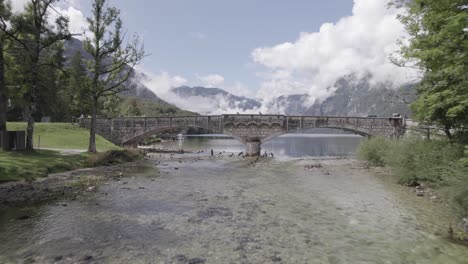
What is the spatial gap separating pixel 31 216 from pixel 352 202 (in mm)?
18395

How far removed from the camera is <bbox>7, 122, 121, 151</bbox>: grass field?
41.9 m

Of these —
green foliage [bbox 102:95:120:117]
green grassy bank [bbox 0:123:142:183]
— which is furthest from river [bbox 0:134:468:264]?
green foliage [bbox 102:95:120:117]

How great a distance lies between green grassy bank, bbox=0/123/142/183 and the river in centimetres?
697

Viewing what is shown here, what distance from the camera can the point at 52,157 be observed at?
2817cm

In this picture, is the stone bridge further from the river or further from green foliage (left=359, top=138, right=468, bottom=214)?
the river

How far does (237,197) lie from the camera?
19.6 meters

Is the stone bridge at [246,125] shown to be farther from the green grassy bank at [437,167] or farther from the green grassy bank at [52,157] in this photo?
the green grassy bank at [437,167]

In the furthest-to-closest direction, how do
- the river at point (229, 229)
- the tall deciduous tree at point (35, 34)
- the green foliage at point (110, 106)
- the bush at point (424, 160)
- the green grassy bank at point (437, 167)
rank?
the green foliage at point (110, 106), the tall deciduous tree at point (35, 34), the bush at point (424, 160), the green grassy bank at point (437, 167), the river at point (229, 229)

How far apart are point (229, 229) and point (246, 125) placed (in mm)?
47748

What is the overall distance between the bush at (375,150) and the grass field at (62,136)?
39167 mm

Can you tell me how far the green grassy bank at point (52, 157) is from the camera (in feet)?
71.6

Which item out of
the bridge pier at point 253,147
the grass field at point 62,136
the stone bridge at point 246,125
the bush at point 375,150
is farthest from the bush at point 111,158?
the bush at point 375,150

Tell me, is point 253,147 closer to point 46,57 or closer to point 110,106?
point 46,57

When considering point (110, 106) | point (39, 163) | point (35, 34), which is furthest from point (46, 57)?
point (110, 106)
